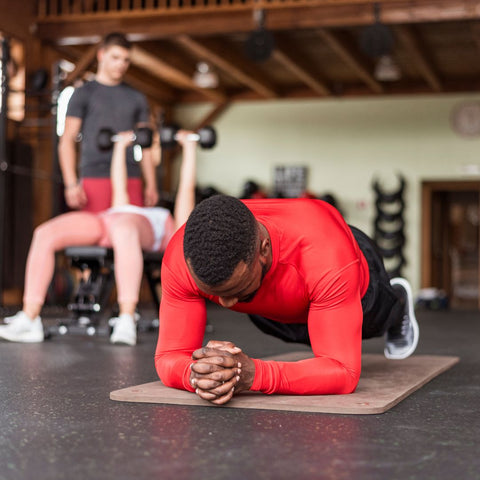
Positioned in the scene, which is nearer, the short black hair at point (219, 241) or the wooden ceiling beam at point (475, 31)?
the short black hair at point (219, 241)

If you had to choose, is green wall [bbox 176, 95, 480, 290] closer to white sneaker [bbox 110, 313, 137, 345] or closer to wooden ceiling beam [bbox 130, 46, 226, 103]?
wooden ceiling beam [bbox 130, 46, 226, 103]

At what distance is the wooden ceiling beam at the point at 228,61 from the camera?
7574 millimetres

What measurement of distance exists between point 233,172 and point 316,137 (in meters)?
1.19

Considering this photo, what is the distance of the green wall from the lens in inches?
379

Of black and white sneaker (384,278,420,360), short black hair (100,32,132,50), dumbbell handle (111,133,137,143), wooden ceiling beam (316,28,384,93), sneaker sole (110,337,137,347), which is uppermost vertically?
wooden ceiling beam (316,28,384,93)

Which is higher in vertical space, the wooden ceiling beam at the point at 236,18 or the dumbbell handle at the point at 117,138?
the wooden ceiling beam at the point at 236,18

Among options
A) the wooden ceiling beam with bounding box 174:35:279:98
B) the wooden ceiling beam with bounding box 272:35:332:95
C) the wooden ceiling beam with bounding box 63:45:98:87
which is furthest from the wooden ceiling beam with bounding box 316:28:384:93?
the wooden ceiling beam with bounding box 63:45:98:87

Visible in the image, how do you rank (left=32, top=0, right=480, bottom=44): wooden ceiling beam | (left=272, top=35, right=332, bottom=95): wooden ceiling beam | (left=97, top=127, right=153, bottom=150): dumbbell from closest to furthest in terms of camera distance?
(left=97, top=127, right=153, bottom=150): dumbbell, (left=32, top=0, right=480, bottom=44): wooden ceiling beam, (left=272, top=35, right=332, bottom=95): wooden ceiling beam

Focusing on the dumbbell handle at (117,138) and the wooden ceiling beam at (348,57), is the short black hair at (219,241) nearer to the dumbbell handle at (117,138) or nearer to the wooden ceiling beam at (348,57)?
the dumbbell handle at (117,138)

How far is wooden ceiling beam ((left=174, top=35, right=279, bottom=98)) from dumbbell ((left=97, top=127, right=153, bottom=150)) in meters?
3.62

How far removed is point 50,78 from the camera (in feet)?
25.2

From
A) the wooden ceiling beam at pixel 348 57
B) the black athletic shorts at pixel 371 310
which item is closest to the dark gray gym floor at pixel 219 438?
the black athletic shorts at pixel 371 310

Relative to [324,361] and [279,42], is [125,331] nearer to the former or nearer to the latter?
[324,361]

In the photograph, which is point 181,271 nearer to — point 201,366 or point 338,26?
point 201,366
